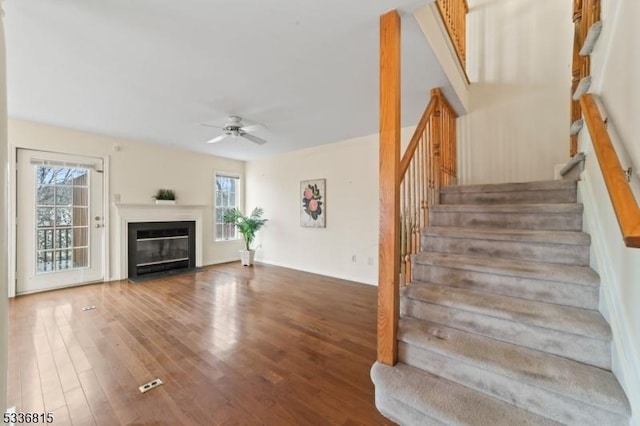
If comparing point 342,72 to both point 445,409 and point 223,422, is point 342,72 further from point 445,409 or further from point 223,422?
point 223,422

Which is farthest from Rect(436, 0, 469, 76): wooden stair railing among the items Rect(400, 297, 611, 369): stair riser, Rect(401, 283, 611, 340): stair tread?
Rect(400, 297, 611, 369): stair riser

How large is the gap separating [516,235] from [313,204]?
11.8 feet

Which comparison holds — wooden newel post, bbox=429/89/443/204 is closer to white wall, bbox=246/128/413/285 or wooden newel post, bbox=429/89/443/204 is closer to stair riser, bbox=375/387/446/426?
white wall, bbox=246/128/413/285

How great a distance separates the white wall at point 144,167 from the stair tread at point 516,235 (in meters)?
4.87

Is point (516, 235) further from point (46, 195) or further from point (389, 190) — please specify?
point (46, 195)

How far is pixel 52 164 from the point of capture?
13.1ft

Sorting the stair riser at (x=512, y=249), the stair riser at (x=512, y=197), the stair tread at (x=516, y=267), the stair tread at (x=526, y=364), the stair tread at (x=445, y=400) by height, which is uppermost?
the stair riser at (x=512, y=197)

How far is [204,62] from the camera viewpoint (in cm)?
232

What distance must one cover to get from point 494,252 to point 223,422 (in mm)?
2206

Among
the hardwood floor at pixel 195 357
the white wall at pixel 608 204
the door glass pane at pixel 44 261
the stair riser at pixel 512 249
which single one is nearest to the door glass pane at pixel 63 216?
the door glass pane at pixel 44 261

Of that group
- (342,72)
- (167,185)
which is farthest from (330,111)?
(167,185)

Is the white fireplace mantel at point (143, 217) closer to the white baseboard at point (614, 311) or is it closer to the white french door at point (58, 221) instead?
the white french door at point (58, 221)

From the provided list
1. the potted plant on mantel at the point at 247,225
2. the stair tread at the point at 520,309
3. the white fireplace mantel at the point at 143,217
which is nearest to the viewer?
the stair tread at the point at 520,309

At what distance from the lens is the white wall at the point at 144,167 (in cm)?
391
